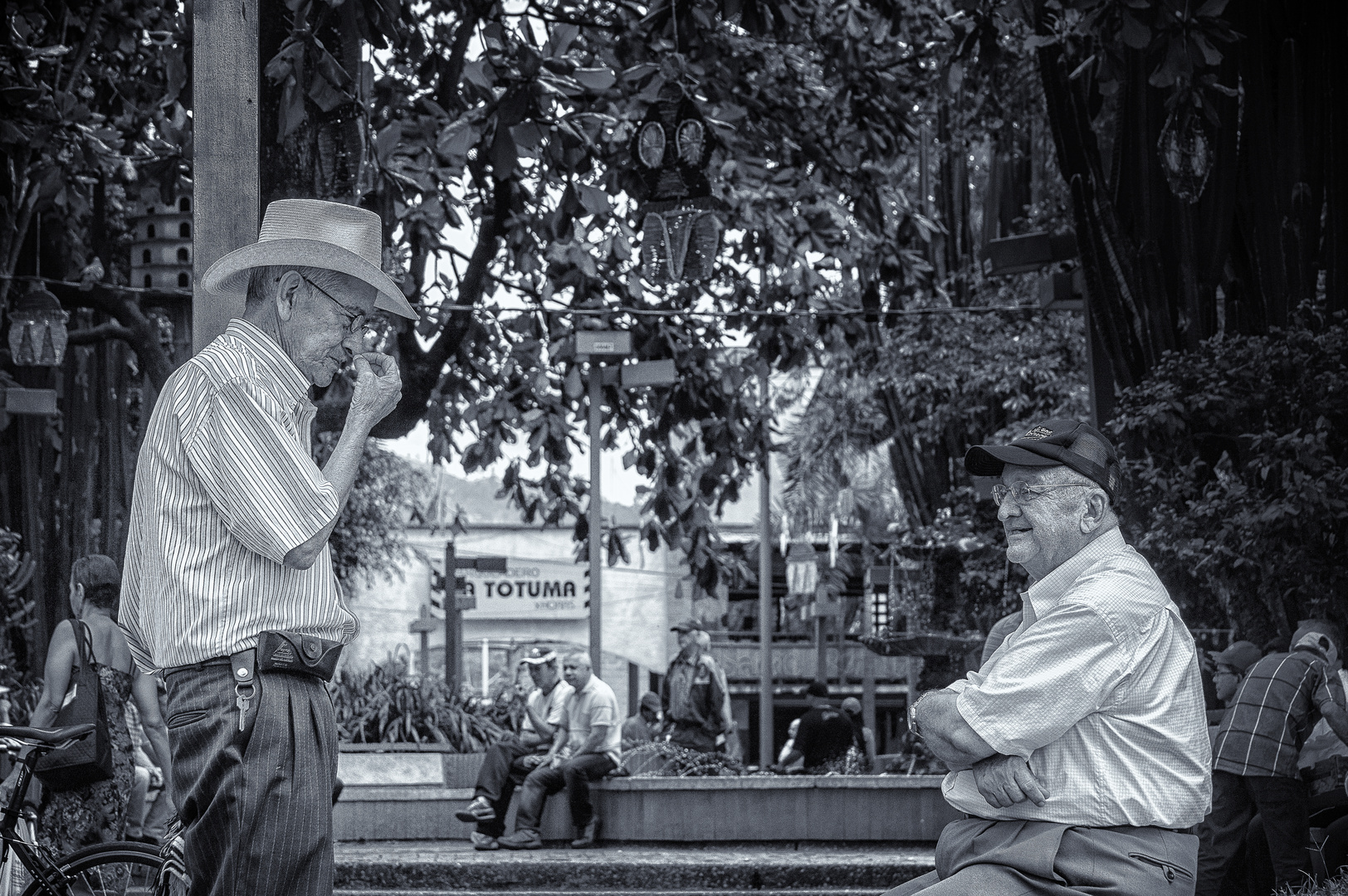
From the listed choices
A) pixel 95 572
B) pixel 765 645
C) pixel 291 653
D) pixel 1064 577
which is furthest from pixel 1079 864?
pixel 765 645

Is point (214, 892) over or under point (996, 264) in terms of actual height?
under

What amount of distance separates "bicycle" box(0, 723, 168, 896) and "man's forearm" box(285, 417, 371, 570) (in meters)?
2.86

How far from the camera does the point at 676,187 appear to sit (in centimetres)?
1053

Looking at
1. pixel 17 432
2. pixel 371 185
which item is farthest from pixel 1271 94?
pixel 17 432

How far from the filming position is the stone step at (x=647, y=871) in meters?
11.5

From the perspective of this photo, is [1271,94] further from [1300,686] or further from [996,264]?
[1300,686]

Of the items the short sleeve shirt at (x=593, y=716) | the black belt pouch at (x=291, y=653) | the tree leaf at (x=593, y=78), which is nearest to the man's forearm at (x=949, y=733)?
the black belt pouch at (x=291, y=653)

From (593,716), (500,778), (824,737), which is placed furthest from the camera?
(824,737)

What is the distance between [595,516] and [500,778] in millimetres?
2359

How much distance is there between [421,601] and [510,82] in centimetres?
3589

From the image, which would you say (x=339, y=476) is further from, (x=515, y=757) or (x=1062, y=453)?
(x=515, y=757)

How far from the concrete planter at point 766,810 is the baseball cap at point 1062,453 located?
9078mm

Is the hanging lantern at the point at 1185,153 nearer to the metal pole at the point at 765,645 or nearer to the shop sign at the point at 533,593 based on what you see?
the metal pole at the point at 765,645

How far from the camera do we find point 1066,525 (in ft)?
12.7
